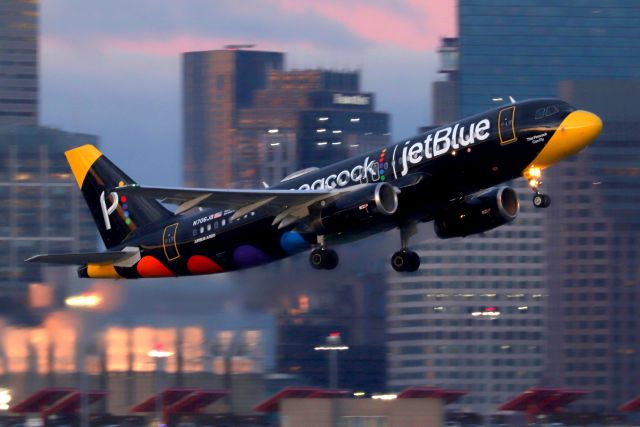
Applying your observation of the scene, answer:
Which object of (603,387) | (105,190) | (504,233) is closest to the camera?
(105,190)

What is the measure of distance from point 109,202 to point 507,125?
68.9 feet

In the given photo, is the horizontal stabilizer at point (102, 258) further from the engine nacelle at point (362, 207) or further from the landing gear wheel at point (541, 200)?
the landing gear wheel at point (541, 200)

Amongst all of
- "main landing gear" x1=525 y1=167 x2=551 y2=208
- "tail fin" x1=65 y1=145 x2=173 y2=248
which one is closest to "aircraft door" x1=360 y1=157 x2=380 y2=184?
"main landing gear" x1=525 y1=167 x2=551 y2=208

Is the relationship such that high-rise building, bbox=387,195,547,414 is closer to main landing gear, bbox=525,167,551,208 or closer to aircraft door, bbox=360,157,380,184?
aircraft door, bbox=360,157,380,184

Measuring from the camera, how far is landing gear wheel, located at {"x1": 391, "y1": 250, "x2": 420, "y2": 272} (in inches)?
2242

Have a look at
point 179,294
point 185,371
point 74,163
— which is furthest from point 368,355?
point 74,163

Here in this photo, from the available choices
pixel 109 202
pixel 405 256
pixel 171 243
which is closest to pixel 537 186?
pixel 405 256

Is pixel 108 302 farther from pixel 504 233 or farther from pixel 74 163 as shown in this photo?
pixel 504 233

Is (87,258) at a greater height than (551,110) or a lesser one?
lesser

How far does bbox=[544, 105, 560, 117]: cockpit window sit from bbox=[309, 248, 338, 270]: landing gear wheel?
10.2m

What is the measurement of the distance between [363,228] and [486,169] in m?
5.32

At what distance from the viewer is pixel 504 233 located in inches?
7864

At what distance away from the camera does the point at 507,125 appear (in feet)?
170

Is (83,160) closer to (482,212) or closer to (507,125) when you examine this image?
(482,212)
